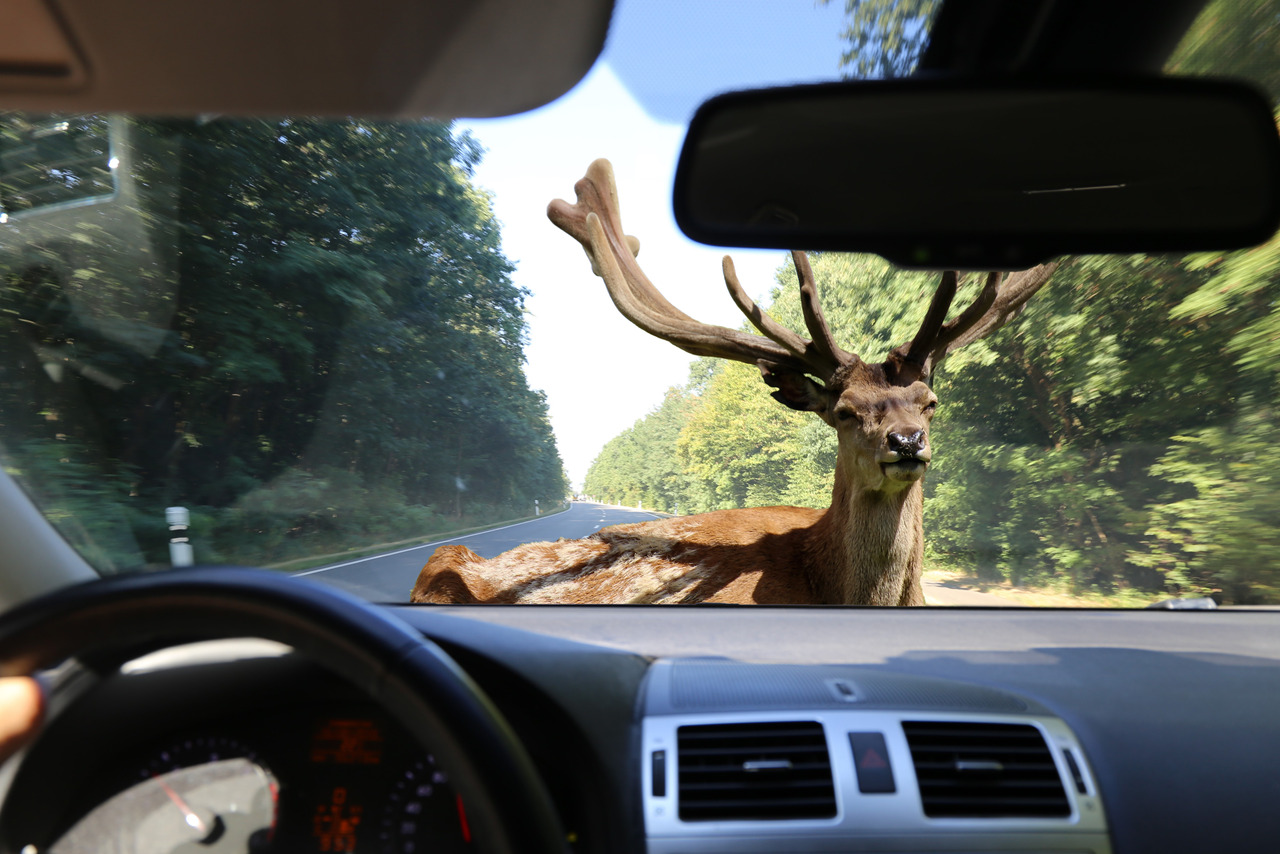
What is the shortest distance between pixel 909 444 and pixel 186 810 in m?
2.90

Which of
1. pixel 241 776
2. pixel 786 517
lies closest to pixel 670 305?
pixel 786 517

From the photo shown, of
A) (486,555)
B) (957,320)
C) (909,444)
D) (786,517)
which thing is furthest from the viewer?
(786,517)

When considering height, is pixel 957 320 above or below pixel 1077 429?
above

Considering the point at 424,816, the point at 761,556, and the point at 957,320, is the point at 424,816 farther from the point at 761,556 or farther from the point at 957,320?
the point at 957,320

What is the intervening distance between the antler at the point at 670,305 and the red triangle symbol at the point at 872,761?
8.02 ft

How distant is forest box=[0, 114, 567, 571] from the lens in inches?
128

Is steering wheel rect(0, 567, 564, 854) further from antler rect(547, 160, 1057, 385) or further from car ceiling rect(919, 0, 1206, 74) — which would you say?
antler rect(547, 160, 1057, 385)

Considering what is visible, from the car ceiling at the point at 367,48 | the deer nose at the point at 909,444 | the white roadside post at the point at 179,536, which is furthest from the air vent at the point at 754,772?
the white roadside post at the point at 179,536

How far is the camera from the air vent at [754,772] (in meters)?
1.52

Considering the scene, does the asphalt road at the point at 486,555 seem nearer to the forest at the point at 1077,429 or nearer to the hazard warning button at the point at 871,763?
the forest at the point at 1077,429

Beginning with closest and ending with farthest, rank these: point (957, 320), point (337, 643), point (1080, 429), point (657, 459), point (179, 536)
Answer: point (337, 643)
point (179, 536)
point (957, 320)
point (1080, 429)
point (657, 459)

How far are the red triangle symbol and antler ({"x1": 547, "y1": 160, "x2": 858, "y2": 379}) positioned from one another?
96.3 inches

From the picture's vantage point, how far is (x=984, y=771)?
5.23ft

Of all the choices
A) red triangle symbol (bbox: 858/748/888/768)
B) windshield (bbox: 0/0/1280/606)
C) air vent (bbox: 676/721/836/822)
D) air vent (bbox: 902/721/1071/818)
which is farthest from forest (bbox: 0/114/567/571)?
air vent (bbox: 902/721/1071/818)
